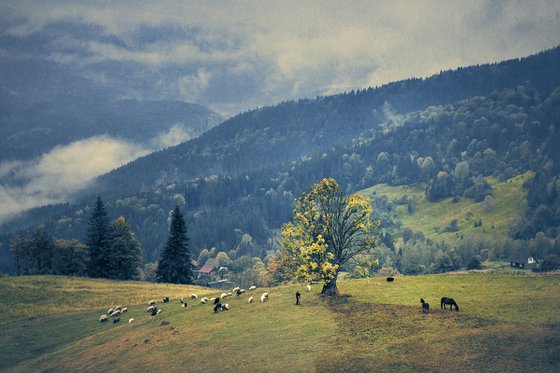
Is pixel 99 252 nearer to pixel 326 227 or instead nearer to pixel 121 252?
pixel 121 252

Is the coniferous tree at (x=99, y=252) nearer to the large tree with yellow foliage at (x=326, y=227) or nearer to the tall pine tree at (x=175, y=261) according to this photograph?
the tall pine tree at (x=175, y=261)

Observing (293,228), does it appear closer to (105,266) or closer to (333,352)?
(333,352)

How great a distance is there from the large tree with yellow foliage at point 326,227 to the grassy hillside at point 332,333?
461 cm

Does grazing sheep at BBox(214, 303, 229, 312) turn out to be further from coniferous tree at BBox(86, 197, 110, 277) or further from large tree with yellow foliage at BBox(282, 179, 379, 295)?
coniferous tree at BBox(86, 197, 110, 277)

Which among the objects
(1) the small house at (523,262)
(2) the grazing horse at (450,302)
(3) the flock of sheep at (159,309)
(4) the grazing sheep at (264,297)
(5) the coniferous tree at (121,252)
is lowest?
(1) the small house at (523,262)

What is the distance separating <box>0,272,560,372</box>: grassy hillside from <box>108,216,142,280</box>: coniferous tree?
1774 inches

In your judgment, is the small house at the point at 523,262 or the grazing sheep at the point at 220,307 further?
the small house at the point at 523,262

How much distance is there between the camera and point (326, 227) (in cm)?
6525

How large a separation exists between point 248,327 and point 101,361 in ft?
52.1

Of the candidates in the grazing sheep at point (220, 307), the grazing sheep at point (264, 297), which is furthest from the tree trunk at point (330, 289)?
the grazing sheep at point (220, 307)

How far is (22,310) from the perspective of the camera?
3307 inches

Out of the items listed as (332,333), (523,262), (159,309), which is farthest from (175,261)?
(523,262)

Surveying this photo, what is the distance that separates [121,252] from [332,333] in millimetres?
90132

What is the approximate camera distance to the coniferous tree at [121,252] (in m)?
125
